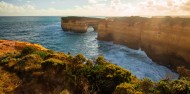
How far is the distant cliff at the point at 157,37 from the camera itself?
39781 millimetres

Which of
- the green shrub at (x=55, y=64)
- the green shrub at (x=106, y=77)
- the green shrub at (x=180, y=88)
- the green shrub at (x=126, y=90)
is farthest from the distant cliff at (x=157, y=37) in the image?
the green shrub at (x=126, y=90)

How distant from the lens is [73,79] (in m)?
20.1

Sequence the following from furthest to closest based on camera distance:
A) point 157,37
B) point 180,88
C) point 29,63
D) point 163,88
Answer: point 157,37 < point 29,63 < point 163,88 < point 180,88

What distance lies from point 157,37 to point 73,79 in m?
33.1

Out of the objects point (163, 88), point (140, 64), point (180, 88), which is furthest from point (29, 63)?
point (140, 64)

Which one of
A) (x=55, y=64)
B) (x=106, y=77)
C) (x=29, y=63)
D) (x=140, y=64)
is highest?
(x=55, y=64)

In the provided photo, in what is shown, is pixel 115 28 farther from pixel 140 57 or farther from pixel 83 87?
pixel 83 87

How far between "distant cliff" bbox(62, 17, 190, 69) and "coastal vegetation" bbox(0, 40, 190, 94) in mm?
19422

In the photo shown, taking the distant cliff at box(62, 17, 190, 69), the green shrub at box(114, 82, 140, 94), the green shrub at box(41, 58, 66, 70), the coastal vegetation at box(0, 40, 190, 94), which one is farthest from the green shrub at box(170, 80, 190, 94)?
the distant cliff at box(62, 17, 190, 69)

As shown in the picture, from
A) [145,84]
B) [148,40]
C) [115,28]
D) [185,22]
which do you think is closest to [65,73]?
[145,84]

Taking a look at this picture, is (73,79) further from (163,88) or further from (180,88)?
(180,88)

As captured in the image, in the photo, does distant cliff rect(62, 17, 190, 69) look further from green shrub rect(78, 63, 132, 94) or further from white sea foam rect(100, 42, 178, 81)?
green shrub rect(78, 63, 132, 94)

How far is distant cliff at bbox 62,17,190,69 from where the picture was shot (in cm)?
3978

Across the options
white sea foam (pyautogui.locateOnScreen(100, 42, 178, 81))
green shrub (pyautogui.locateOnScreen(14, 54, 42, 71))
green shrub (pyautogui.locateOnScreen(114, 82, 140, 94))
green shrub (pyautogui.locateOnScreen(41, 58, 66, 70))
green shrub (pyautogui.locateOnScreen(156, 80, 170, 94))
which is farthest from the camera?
white sea foam (pyautogui.locateOnScreen(100, 42, 178, 81))
